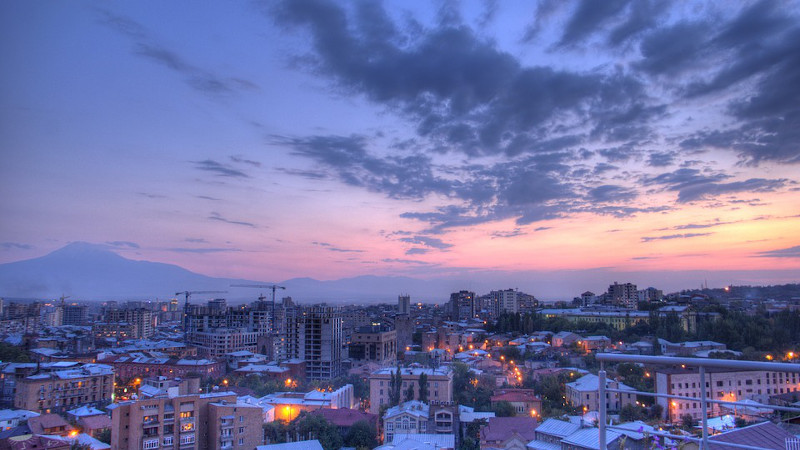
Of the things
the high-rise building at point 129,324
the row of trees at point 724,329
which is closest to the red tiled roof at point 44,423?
the row of trees at point 724,329

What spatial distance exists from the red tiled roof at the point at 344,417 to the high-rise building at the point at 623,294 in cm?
3424

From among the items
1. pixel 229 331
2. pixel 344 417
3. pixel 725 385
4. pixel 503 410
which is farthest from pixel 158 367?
pixel 725 385

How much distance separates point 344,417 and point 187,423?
9.08 ft

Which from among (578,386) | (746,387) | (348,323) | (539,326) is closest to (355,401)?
(578,386)

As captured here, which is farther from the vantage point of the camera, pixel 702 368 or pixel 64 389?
pixel 64 389

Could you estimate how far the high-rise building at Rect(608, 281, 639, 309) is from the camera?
41312 millimetres

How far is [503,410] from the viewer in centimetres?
1043

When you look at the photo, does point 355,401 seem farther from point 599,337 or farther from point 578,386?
point 599,337

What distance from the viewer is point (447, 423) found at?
966cm

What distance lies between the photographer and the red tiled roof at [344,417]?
Answer: 9.77m

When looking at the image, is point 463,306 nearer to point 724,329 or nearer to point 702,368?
point 724,329

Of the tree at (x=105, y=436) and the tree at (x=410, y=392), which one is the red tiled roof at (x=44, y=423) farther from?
the tree at (x=410, y=392)

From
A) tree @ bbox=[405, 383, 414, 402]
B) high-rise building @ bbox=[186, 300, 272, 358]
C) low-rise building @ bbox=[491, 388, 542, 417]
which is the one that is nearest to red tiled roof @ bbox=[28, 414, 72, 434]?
tree @ bbox=[405, 383, 414, 402]

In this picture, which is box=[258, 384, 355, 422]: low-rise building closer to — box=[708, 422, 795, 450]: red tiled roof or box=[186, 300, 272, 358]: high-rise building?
box=[708, 422, 795, 450]: red tiled roof
